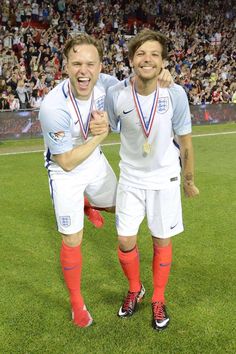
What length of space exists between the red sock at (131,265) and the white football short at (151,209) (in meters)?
0.22

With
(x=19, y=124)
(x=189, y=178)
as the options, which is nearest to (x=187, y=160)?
(x=189, y=178)

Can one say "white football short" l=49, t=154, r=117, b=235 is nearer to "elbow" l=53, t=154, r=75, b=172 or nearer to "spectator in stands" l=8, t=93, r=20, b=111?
"elbow" l=53, t=154, r=75, b=172

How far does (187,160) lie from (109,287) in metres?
1.61

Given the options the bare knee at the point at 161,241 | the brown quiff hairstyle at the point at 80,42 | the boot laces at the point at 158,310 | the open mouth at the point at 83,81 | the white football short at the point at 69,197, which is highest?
the brown quiff hairstyle at the point at 80,42

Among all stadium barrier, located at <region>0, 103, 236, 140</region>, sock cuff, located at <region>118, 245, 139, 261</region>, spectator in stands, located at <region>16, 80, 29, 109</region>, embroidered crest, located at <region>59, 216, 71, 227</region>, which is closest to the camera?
embroidered crest, located at <region>59, 216, 71, 227</region>

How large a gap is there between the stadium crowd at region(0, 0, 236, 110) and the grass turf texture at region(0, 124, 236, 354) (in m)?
9.15

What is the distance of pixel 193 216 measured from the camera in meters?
7.00

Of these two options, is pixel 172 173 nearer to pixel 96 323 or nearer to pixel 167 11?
pixel 96 323

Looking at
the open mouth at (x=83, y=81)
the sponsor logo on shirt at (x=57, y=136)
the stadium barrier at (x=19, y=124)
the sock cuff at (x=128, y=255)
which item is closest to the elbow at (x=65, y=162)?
the sponsor logo on shirt at (x=57, y=136)

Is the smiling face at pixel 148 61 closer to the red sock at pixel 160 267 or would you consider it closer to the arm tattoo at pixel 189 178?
the arm tattoo at pixel 189 178

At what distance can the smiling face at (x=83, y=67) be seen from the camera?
141 inches

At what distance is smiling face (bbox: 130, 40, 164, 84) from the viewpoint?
11.7ft

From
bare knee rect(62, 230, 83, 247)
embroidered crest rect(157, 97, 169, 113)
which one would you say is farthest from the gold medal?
bare knee rect(62, 230, 83, 247)

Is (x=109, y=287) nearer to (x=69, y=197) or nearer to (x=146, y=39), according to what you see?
(x=69, y=197)
